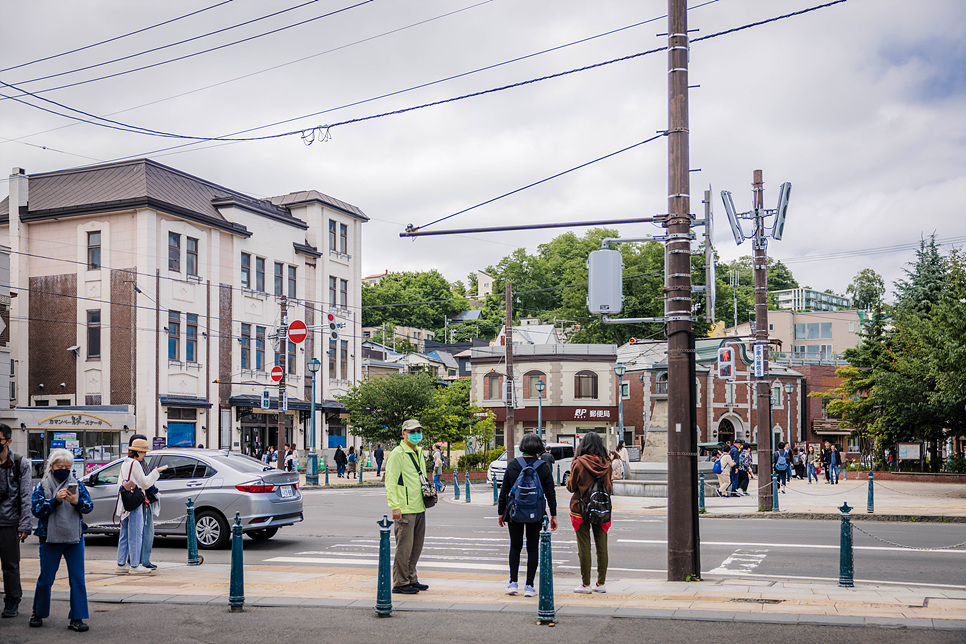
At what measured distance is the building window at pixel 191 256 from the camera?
45.9 m

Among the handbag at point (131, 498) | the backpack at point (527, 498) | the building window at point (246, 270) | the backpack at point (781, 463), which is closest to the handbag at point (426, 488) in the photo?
the backpack at point (527, 498)

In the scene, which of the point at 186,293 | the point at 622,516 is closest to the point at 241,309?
the point at 186,293

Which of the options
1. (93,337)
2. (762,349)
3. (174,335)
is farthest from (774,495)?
(93,337)

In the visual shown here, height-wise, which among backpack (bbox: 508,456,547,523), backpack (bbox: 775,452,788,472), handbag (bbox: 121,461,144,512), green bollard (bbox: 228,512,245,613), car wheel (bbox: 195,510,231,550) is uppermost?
backpack (bbox: 508,456,547,523)

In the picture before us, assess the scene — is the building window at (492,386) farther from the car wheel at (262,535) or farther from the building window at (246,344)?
the car wheel at (262,535)

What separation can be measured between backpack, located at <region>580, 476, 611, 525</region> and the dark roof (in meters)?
36.9

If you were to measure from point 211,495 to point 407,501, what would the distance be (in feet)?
19.4

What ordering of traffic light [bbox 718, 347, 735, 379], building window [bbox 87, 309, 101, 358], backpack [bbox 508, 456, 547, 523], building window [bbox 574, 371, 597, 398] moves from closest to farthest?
backpack [bbox 508, 456, 547, 523], traffic light [bbox 718, 347, 735, 379], building window [bbox 87, 309, 101, 358], building window [bbox 574, 371, 597, 398]

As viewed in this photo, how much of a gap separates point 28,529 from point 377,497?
71.5 ft

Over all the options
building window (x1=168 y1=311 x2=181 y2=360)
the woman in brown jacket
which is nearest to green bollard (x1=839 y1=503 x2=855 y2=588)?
the woman in brown jacket

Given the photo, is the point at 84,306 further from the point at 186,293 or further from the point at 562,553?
the point at 562,553

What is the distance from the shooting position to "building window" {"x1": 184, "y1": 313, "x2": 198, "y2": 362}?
45719 millimetres

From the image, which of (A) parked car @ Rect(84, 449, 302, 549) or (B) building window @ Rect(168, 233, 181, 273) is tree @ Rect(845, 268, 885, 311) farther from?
(A) parked car @ Rect(84, 449, 302, 549)

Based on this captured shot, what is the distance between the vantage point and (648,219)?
12469mm
